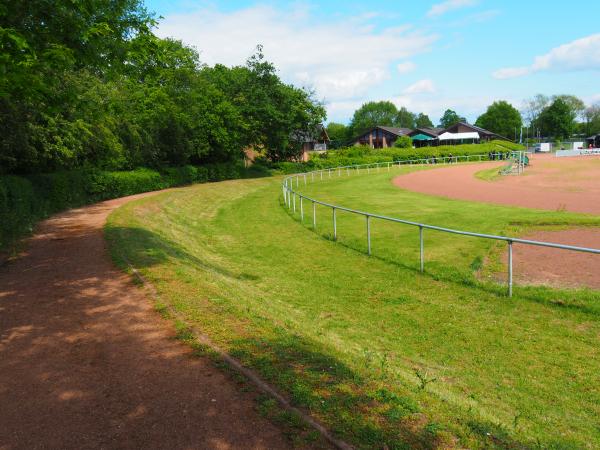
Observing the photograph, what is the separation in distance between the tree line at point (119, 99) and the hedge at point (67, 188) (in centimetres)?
92

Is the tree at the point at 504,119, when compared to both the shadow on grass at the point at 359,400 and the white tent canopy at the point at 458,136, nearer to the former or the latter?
the white tent canopy at the point at 458,136

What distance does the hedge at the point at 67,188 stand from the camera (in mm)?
13598

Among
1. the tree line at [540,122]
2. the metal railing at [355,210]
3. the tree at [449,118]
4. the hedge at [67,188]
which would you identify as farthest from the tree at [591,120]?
the hedge at [67,188]

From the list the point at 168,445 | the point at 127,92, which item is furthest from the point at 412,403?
the point at 127,92

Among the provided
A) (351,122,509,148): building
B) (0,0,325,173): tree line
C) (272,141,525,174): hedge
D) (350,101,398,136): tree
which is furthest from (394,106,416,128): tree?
(0,0,325,173): tree line

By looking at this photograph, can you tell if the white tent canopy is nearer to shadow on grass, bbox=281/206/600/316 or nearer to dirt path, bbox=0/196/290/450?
shadow on grass, bbox=281/206/600/316

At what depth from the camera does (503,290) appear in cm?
946

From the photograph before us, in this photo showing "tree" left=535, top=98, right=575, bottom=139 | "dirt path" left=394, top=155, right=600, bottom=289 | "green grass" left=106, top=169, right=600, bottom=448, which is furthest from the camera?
"tree" left=535, top=98, right=575, bottom=139

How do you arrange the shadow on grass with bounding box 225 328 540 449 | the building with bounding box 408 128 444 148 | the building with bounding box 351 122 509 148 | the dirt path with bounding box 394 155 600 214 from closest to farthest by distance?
the shadow on grass with bounding box 225 328 540 449
the dirt path with bounding box 394 155 600 214
the building with bounding box 408 128 444 148
the building with bounding box 351 122 509 148

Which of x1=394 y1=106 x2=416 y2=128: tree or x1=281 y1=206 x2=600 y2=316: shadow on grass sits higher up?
x1=394 y1=106 x2=416 y2=128: tree

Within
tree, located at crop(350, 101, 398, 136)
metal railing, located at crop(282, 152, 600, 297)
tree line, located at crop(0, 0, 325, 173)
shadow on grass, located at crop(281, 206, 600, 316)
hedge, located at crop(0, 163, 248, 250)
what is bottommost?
shadow on grass, located at crop(281, 206, 600, 316)

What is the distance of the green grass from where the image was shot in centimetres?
457

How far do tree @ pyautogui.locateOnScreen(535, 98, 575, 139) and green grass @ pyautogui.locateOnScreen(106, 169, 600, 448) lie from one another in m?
123

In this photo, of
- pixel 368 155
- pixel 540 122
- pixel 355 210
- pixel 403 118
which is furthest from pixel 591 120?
pixel 355 210
